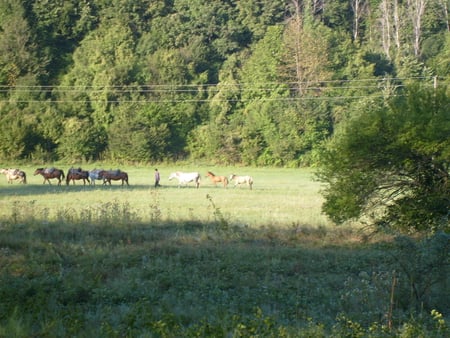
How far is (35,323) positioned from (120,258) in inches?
181

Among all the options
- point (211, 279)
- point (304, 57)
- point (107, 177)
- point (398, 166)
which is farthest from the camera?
point (304, 57)

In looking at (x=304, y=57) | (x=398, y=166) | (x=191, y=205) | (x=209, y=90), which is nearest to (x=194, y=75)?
(x=209, y=90)

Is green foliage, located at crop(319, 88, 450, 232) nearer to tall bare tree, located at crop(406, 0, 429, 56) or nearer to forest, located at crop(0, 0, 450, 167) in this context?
forest, located at crop(0, 0, 450, 167)

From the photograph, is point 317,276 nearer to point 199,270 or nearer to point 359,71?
point 199,270

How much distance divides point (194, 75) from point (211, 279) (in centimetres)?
6731

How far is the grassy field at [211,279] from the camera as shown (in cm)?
713

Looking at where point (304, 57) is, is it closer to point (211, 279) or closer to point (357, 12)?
point (357, 12)

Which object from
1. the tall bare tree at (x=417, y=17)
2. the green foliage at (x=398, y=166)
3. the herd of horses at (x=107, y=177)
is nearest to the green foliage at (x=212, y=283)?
the green foliage at (x=398, y=166)

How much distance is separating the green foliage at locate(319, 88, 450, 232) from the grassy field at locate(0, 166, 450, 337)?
77 cm

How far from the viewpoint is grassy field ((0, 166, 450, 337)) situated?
281 inches

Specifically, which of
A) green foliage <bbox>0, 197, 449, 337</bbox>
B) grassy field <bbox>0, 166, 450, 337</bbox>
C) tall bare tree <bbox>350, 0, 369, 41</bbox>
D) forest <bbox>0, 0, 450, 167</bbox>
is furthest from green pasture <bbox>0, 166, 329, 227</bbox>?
tall bare tree <bbox>350, 0, 369, 41</bbox>

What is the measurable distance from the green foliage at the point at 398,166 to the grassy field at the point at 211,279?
30.4 inches

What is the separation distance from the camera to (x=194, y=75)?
251 feet

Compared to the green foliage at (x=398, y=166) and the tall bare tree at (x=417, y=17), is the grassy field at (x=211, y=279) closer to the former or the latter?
the green foliage at (x=398, y=166)
